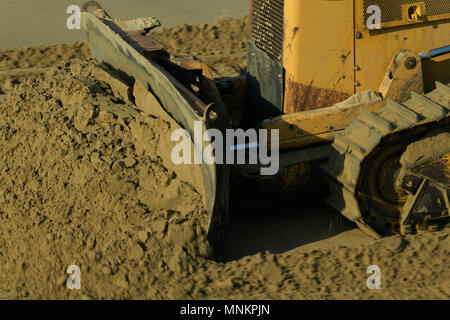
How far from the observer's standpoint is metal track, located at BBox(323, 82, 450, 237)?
5195 millimetres

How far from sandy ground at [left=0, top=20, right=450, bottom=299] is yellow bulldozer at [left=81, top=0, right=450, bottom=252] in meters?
0.26

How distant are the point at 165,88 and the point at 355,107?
1404 mm

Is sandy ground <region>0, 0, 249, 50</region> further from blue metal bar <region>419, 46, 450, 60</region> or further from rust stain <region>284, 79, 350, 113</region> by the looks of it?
blue metal bar <region>419, 46, 450, 60</region>

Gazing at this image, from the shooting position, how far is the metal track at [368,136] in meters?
5.20

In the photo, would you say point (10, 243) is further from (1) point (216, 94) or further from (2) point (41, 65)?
(2) point (41, 65)

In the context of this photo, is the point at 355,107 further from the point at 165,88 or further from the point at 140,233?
the point at 140,233

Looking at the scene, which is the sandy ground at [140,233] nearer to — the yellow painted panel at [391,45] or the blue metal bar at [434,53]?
the yellow painted panel at [391,45]

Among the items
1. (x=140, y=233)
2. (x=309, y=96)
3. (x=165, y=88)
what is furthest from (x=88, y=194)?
(x=309, y=96)

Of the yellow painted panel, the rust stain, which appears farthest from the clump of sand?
the yellow painted panel

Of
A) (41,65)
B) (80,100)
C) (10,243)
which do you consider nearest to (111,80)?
(80,100)

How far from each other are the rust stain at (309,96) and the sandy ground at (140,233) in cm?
85

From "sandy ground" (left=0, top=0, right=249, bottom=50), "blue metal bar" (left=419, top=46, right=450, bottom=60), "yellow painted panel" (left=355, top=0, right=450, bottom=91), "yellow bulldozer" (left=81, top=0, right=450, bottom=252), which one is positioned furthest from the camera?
"sandy ground" (left=0, top=0, right=249, bottom=50)

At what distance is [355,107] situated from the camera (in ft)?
18.4

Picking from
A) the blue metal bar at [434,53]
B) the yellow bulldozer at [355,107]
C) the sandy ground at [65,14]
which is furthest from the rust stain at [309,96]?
the sandy ground at [65,14]
